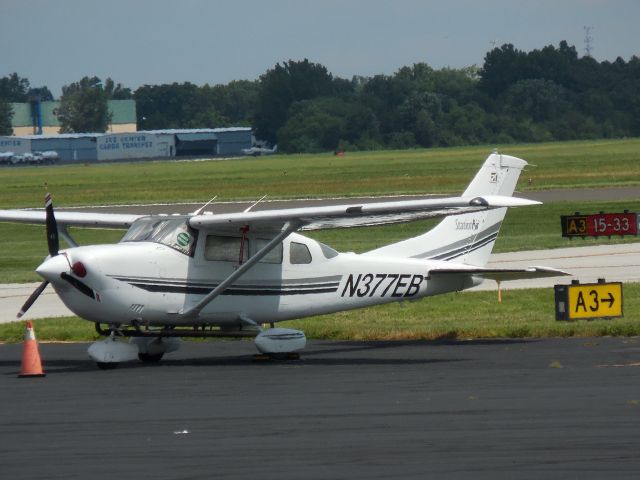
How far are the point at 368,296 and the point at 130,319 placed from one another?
3.43 m

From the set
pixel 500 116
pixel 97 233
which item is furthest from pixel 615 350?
pixel 500 116

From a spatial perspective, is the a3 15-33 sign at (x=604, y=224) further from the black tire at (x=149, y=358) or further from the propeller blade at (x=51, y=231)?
the propeller blade at (x=51, y=231)

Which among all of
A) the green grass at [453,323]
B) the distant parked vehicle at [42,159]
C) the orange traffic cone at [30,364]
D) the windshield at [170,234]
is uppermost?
the windshield at [170,234]

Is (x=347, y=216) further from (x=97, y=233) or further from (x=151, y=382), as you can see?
(x=97, y=233)

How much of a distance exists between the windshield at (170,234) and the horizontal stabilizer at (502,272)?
3.47m

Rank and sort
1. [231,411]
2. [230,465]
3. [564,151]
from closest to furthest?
[230,465] < [231,411] < [564,151]

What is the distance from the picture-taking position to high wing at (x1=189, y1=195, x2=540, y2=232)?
1606 centimetres

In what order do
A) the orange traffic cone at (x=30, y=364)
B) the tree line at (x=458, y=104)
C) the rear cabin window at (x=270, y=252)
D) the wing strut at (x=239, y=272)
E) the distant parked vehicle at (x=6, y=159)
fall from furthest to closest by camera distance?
1. the distant parked vehicle at (x=6, y=159)
2. the tree line at (x=458, y=104)
3. the rear cabin window at (x=270, y=252)
4. the wing strut at (x=239, y=272)
5. the orange traffic cone at (x=30, y=364)

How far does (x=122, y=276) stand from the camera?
16.4 m

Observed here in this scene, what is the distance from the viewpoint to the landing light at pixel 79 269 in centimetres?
1608

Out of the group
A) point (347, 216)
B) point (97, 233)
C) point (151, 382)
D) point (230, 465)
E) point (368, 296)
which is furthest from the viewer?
point (97, 233)

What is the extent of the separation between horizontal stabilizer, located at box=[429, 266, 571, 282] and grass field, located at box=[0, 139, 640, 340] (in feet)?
4.59

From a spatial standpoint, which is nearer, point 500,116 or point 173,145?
point 500,116

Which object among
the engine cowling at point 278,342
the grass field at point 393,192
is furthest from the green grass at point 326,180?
the engine cowling at point 278,342
